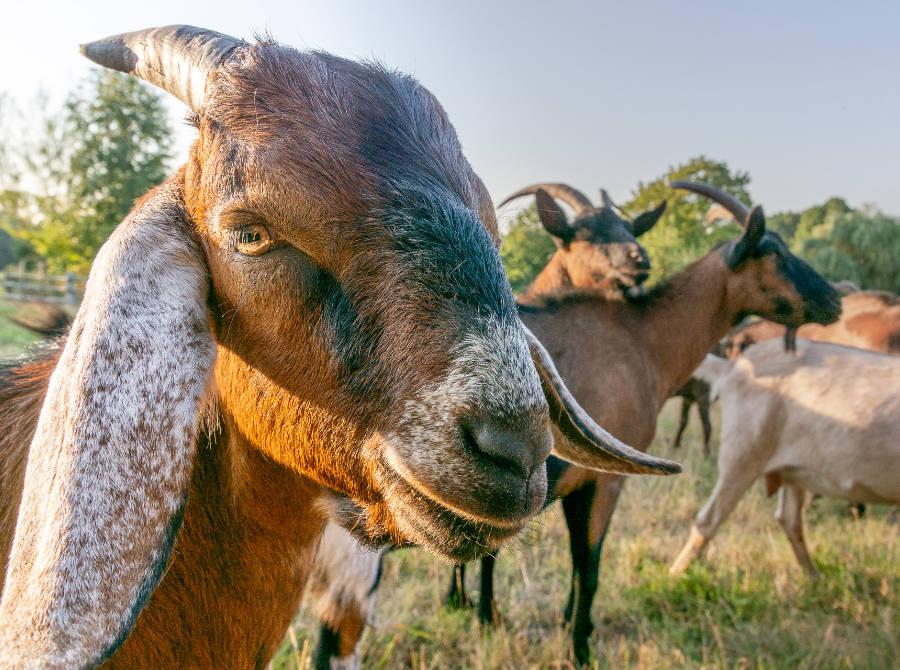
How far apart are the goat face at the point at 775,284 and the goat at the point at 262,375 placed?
380cm

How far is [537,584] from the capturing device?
4.69 m

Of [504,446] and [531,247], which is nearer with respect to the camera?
[504,446]

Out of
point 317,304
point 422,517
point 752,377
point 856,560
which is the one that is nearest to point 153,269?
point 317,304

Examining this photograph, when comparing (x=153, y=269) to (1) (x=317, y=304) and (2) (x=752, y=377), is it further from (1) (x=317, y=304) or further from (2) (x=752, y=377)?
(2) (x=752, y=377)

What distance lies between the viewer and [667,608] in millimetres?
4281

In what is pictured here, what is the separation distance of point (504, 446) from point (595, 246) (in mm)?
4089

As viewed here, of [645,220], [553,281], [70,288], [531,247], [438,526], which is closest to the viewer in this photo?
[438,526]

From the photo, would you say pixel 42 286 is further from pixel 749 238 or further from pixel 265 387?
pixel 265 387

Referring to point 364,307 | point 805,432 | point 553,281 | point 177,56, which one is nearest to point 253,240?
point 364,307

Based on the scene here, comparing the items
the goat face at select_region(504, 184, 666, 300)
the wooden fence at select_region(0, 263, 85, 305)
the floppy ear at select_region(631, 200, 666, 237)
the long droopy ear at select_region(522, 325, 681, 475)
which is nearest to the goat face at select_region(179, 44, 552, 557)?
the long droopy ear at select_region(522, 325, 681, 475)

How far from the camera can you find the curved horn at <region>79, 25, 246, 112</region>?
60.1 inches

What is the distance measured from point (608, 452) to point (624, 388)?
2408 millimetres

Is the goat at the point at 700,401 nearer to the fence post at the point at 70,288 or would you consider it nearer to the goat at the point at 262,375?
the goat at the point at 262,375

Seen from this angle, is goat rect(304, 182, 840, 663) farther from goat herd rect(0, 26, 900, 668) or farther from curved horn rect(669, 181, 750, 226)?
goat herd rect(0, 26, 900, 668)
